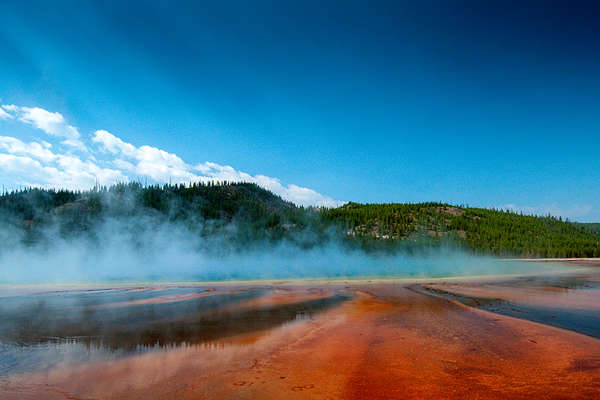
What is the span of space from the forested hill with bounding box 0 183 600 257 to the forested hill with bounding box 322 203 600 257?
1.02 ft

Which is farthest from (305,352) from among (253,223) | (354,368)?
(253,223)

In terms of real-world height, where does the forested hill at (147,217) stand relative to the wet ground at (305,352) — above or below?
above

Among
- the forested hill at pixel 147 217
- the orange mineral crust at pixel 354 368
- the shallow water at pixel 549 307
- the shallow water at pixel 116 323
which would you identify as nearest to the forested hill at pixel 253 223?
the forested hill at pixel 147 217

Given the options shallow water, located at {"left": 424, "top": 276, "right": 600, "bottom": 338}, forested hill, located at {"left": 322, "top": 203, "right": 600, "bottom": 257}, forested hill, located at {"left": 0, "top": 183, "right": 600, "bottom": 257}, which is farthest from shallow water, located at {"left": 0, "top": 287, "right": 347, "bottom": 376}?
forested hill, located at {"left": 322, "top": 203, "right": 600, "bottom": 257}

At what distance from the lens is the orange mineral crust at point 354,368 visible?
6238mm

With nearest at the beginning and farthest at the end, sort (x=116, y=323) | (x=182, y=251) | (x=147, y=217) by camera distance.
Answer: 1. (x=116, y=323)
2. (x=182, y=251)
3. (x=147, y=217)

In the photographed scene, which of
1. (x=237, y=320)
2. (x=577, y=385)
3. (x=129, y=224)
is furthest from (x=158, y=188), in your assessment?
(x=577, y=385)

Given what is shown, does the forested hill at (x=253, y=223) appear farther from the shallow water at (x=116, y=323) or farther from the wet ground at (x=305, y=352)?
the wet ground at (x=305, y=352)

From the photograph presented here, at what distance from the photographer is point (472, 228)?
136 m

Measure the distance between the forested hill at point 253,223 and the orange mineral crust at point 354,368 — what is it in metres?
75.2

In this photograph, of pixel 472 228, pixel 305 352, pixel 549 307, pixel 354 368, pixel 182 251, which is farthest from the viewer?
pixel 472 228

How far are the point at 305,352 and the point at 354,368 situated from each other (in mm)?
1582

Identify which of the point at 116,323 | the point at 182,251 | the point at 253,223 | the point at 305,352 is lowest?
the point at 182,251

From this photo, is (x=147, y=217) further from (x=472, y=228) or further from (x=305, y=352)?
(x=472, y=228)
